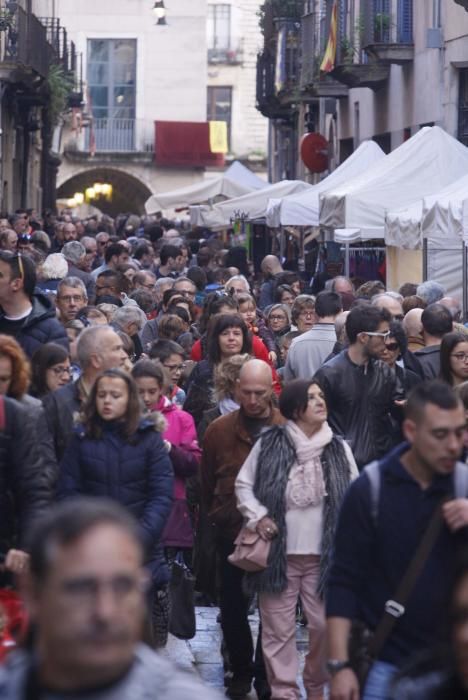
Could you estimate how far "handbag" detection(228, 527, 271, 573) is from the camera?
7.48 metres

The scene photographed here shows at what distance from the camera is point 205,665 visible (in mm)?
8906

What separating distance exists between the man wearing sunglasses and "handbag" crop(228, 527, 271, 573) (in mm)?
1642

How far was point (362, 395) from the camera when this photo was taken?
921 centimetres

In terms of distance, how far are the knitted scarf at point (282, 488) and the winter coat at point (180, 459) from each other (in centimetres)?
88

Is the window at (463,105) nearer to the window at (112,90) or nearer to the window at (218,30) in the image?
the window at (112,90)

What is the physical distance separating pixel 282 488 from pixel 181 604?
136 cm

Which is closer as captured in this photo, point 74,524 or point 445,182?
point 74,524

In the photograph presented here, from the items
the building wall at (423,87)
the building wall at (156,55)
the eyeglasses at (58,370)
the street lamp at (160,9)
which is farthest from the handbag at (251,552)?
the building wall at (156,55)

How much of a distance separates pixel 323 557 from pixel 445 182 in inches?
413

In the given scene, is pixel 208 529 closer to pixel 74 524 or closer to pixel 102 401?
pixel 102 401

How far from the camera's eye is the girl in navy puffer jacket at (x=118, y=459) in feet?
22.8

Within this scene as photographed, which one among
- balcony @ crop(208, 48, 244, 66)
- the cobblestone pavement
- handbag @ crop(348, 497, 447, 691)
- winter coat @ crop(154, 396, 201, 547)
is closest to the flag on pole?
the cobblestone pavement

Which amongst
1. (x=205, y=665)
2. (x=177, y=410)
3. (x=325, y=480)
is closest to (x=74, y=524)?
(x=325, y=480)

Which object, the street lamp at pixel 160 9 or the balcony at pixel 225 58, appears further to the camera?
the balcony at pixel 225 58
